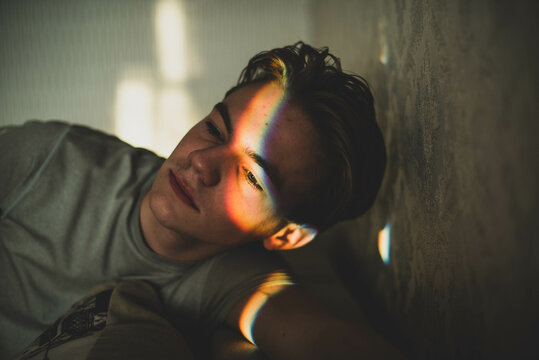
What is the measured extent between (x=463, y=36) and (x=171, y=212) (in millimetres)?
568

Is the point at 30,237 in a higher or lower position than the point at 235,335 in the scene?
higher

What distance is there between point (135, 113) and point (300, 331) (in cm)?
170

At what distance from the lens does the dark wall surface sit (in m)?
0.33

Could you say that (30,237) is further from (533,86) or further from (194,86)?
(194,86)

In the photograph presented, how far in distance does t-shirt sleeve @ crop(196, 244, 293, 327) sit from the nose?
8.1 inches

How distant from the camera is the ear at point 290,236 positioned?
796 mm

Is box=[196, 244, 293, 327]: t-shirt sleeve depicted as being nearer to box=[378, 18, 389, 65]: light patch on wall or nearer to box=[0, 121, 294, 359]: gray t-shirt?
box=[0, 121, 294, 359]: gray t-shirt

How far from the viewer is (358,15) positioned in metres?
1.02

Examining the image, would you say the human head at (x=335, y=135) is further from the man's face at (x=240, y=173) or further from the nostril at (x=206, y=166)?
the nostril at (x=206, y=166)

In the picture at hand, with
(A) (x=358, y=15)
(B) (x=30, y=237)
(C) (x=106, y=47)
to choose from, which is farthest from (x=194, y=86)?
(B) (x=30, y=237)

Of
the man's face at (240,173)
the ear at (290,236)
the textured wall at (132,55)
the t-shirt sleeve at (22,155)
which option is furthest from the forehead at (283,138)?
the textured wall at (132,55)

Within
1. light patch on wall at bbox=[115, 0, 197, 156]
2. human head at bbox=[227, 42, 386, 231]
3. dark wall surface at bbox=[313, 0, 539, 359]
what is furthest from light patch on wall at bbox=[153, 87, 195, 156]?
dark wall surface at bbox=[313, 0, 539, 359]

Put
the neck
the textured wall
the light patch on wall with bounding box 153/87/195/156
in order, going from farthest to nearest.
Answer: the light patch on wall with bounding box 153/87/195/156 → the textured wall → the neck

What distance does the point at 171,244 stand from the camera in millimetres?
771
